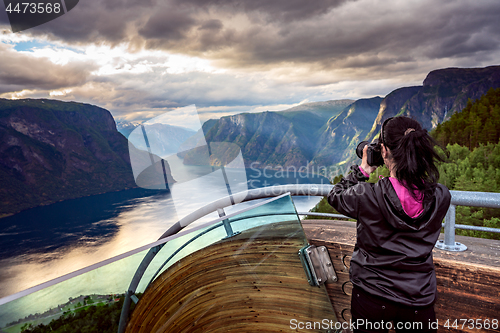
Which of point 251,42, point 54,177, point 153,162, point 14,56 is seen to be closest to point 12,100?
point 14,56

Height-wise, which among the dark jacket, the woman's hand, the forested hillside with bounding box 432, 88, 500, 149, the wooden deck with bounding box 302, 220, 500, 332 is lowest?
→ the forested hillside with bounding box 432, 88, 500, 149

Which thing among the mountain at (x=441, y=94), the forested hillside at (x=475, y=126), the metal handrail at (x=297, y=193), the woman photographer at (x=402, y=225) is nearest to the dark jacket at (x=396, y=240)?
the woman photographer at (x=402, y=225)

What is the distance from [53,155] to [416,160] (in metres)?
134

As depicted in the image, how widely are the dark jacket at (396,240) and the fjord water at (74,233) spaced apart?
52738 millimetres

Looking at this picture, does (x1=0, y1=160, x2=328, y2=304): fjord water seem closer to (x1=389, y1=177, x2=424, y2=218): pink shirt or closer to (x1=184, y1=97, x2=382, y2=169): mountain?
(x1=184, y1=97, x2=382, y2=169): mountain

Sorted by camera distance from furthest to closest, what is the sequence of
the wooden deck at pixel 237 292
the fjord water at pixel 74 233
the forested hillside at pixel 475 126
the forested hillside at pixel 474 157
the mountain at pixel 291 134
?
the mountain at pixel 291 134 < the fjord water at pixel 74 233 < the forested hillside at pixel 475 126 < the forested hillside at pixel 474 157 < the wooden deck at pixel 237 292

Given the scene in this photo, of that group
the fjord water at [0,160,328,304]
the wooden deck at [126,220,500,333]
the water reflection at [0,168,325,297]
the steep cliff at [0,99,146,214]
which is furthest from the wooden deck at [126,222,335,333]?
the steep cliff at [0,99,146,214]

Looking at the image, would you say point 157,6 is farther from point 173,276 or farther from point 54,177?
point 173,276

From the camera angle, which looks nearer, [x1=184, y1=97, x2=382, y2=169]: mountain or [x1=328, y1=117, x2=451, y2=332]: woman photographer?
[x1=328, y1=117, x2=451, y2=332]: woman photographer

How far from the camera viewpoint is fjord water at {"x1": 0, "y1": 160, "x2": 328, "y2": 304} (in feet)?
212

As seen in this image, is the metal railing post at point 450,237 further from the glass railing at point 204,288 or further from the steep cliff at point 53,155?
the steep cliff at point 53,155

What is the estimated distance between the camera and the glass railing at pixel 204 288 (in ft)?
3.06

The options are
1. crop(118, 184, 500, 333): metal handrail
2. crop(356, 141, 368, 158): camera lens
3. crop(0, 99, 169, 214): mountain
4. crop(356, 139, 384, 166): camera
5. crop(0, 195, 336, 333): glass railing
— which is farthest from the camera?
crop(0, 99, 169, 214): mountain

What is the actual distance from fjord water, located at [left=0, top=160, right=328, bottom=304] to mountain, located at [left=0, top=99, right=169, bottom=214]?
8.88 metres
